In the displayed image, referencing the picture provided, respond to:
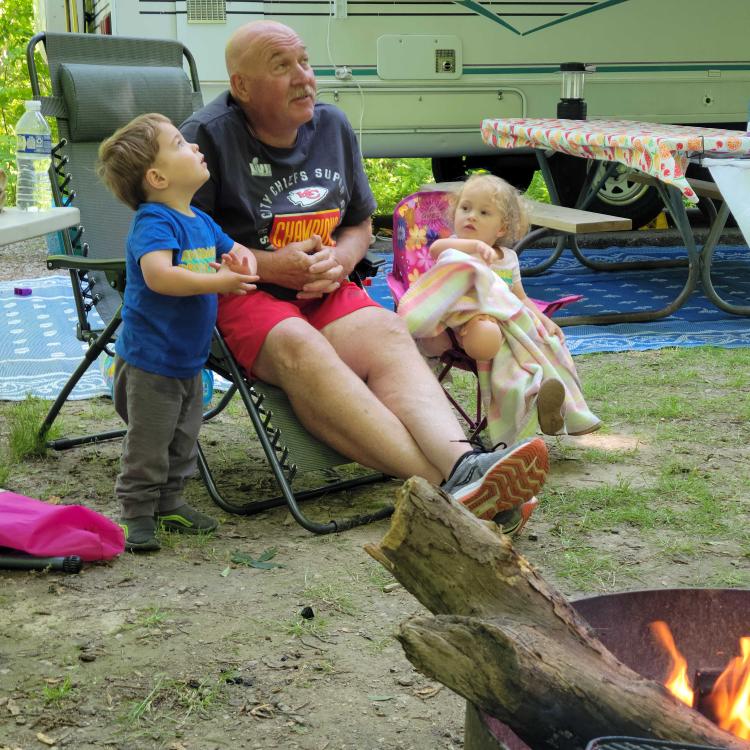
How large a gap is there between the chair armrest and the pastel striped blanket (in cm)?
81

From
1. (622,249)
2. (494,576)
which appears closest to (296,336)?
(494,576)

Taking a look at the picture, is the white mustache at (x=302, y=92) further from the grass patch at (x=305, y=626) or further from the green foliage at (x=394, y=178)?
the green foliage at (x=394, y=178)

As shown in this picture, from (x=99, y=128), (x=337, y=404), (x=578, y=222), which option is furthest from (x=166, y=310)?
(x=578, y=222)

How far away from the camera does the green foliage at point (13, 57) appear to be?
9.32m

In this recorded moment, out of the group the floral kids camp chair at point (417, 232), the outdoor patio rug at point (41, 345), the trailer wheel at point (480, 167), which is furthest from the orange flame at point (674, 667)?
the trailer wheel at point (480, 167)

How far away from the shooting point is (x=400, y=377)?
3066 mm

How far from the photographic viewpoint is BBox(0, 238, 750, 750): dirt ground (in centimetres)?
203

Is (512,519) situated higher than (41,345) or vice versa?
(512,519)

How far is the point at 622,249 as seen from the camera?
764 centimetres

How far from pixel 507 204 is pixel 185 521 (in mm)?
1384

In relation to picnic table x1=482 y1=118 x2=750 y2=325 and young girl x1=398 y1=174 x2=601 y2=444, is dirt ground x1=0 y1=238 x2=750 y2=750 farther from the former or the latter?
picnic table x1=482 y1=118 x2=750 y2=325

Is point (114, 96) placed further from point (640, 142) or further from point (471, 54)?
point (471, 54)

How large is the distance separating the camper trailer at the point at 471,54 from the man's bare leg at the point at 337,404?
13.2 ft

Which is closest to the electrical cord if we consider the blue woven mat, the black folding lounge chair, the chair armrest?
the blue woven mat
